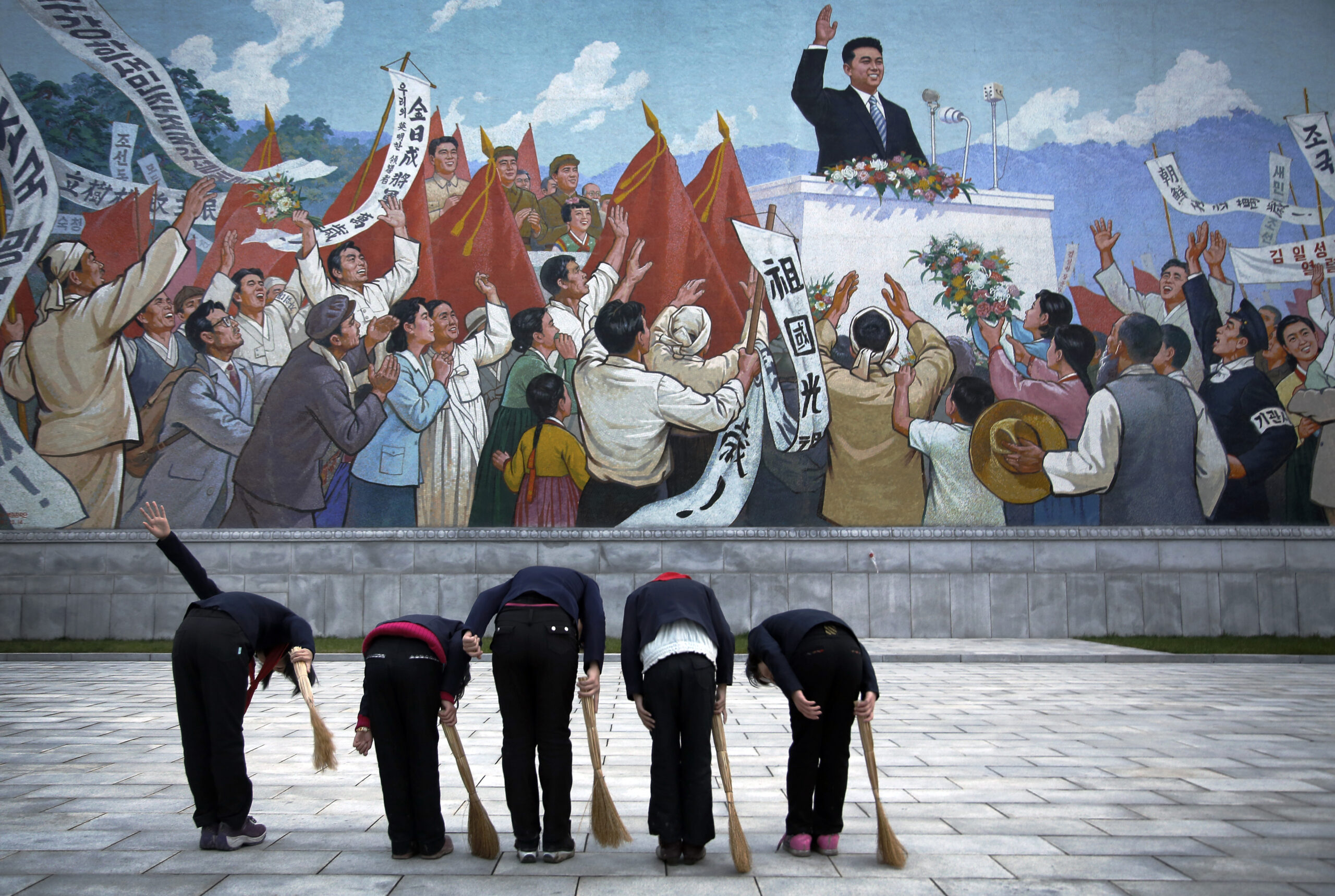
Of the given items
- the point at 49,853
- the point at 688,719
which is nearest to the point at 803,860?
the point at 688,719

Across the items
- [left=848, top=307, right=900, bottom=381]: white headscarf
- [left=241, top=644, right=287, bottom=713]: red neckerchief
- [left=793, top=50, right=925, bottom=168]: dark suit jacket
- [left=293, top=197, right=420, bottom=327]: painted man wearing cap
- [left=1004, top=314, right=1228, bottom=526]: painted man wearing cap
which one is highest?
[left=793, top=50, right=925, bottom=168]: dark suit jacket

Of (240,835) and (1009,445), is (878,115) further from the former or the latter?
(240,835)

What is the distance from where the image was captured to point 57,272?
15.7 metres

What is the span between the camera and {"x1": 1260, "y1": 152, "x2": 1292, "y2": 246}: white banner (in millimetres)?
16297

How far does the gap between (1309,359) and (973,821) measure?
1355 cm

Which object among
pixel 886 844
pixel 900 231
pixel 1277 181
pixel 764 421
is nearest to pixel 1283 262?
pixel 1277 181

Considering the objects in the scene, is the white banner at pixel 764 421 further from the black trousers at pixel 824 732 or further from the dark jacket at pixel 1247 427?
the black trousers at pixel 824 732

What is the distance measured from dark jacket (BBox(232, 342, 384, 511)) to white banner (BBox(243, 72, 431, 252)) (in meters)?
1.95

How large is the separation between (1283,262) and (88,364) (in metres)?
18.2

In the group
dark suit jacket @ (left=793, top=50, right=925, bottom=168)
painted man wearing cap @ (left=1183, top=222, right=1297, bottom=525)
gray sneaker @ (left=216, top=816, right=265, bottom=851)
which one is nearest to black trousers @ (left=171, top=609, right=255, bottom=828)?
gray sneaker @ (left=216, top=816, right=265, bottom=851)

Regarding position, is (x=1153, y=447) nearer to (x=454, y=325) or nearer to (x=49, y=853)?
(x=454, y=325)

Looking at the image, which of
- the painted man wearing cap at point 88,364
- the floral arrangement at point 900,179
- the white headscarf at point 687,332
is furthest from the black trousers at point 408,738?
the floral arrangement at point 900,179

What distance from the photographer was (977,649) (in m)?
13.8

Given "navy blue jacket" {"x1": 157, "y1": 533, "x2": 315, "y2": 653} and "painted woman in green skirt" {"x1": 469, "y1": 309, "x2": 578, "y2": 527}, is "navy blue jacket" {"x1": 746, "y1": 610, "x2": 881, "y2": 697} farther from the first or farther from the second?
"painted woman in green skirt" {"x1": 469, "y1": 309, "x2": 578, "y2": 527}
